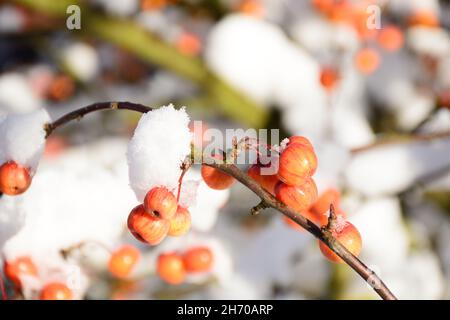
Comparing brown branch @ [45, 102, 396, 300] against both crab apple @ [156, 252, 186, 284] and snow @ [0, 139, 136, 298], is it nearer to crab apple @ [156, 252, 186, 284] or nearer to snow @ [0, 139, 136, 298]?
snow @ [0, 139, 136, 298]

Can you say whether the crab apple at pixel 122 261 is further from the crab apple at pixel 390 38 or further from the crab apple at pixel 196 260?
the crab apple at pixel 390 38

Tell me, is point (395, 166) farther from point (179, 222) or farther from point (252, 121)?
point (179, 222)

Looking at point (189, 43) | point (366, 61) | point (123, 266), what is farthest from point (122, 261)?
point (189, 43)

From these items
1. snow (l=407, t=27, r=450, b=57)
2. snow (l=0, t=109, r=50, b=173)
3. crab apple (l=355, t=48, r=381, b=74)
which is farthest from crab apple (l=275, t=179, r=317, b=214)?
snow (l=407, t=27, r=450, b=57)

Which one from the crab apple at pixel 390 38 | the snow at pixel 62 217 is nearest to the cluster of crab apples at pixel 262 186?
the snow at pixel 62 217

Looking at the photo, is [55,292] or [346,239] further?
[55,292]

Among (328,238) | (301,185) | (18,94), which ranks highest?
(18,94)
